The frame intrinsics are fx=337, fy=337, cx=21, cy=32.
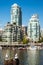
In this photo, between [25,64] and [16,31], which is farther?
[16,31]

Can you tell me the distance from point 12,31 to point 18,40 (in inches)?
239

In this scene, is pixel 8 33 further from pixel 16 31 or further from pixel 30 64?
pixel 30 64

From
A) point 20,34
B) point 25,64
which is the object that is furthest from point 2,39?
point 25,64

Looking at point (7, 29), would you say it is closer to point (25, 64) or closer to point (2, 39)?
point (2, 39)

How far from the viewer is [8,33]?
18650 centimetres

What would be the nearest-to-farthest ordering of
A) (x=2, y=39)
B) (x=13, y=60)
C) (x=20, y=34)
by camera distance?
(x=13, y=60), (x=2, y=39), (x=20, y=34)

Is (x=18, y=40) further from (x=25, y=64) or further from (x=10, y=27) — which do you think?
(x=25, y=64)

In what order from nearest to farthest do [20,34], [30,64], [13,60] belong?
[13,60] → [30,64] → [20,34]

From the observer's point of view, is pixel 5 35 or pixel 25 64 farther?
pixel 5 35

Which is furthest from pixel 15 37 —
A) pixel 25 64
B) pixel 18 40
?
A: pixel 25 64

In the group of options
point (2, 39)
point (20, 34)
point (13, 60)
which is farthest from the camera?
point (20, 34)

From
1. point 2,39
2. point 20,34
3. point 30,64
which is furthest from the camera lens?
point 20,34

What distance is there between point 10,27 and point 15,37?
6739mm

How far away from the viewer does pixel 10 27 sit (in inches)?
7402
